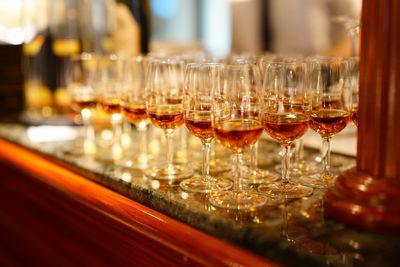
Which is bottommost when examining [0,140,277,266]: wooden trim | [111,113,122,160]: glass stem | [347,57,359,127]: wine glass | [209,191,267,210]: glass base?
[0,140,277,266]: wooden trim

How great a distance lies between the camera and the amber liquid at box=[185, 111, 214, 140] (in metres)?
1.33

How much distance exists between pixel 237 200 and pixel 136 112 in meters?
0.57

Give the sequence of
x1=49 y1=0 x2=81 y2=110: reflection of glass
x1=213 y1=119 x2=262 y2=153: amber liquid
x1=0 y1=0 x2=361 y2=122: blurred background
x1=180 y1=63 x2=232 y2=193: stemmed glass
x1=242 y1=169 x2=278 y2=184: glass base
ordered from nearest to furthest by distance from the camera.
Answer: x1=213 y1=119 x2=262 y2=153: amber liquid
x1=180 y1=63 x2=232 y2=193: stemmed glass
x1=242 y1=169 x2=278 y2=184: glass base
x1=0 y1=0 x2=361 y2=122: blurred background
x1=49 y1=0 x2=81 y2=110: reflection of glass

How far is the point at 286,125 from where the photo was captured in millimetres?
1271

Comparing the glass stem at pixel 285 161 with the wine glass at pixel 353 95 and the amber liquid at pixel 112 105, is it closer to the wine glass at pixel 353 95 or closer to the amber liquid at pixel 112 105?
the wine glass at pixel 353 95

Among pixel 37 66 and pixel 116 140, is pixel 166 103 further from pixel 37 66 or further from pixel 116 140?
pixel 37 66

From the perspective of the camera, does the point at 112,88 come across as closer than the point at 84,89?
Yes

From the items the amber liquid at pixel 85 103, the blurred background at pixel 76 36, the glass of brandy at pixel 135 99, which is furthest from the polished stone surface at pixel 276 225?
the blurred background at pixel 76 36

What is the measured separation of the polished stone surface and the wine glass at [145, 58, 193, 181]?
0.26 ft

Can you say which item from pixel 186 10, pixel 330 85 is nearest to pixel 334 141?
pixel 330 85

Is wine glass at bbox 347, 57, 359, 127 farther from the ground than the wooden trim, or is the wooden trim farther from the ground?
wine glass at bbox 347, 57, 359, 127

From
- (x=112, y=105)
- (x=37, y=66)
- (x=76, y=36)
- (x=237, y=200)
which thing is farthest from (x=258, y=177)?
(x=37, y=66)

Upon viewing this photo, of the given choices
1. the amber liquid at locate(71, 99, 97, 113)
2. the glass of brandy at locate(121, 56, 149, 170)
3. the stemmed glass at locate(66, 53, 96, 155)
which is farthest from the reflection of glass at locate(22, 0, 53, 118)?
the glass of brandy at locate(121, 56, 149, 170)

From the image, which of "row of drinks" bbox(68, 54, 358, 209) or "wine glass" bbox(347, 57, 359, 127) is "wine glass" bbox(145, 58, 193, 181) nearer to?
"row of drinks" bbox(68, 54, 358, 209)
